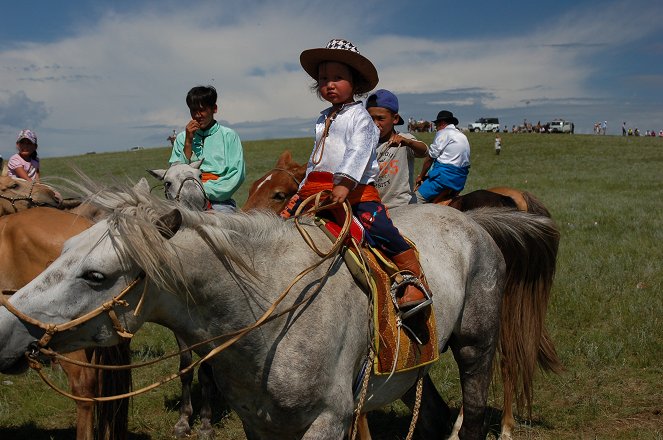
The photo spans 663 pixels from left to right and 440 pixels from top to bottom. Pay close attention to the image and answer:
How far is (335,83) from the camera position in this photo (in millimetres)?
3770

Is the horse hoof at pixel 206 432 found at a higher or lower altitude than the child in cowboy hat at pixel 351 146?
lower

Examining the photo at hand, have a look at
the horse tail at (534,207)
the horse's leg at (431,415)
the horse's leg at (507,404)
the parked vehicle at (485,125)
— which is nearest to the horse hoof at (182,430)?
the horse's leg at (431,415)

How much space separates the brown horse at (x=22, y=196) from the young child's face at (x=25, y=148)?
2.05m

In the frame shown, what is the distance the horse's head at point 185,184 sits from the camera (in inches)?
204

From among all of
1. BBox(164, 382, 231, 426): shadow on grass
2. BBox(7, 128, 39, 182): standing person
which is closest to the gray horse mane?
BBox(164, 382, 231, 426): shadow on grass

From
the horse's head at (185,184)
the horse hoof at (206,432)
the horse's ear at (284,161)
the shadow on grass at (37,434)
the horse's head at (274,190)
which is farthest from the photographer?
the horse's ear at (284,161)

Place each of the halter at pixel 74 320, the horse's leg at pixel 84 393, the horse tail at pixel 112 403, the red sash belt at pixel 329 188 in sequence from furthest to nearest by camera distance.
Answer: the horse's leg at pixel 84 393
the horse tail at pixel 112 403
the red sash belt at pixel 329 188
the halter at pixel 74 320

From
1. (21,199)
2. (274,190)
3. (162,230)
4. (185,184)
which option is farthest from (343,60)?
(21,199)

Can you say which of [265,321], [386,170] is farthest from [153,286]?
[386,170]

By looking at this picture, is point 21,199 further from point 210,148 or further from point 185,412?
point 185,412

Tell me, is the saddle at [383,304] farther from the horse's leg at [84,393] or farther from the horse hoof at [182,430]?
the horse hoof at [182,430]

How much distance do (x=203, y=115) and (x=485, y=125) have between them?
280 ft

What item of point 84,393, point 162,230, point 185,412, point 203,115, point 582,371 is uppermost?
point 203,115

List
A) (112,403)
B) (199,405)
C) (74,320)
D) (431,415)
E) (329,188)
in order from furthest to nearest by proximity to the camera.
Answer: (199,405), (431,415), (112,403), (329,188), (74,320)
